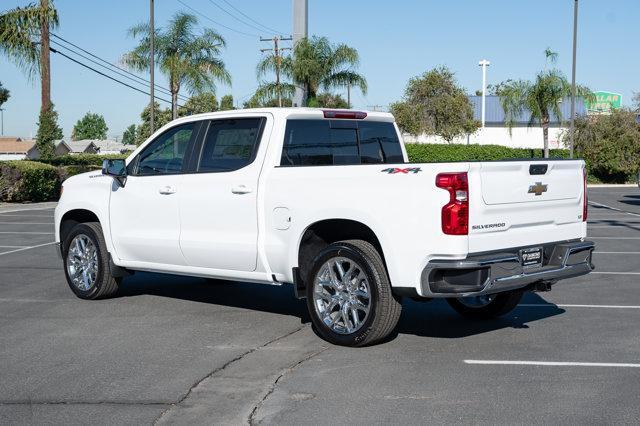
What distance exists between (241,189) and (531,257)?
8.81ft

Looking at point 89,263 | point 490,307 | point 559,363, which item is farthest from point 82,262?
point 559,363

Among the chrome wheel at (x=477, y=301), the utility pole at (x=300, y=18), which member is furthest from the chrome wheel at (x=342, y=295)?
the utility pole at (x=300, y=18)

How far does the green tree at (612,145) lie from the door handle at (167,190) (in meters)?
45.8

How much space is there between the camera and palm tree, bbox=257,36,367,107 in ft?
132

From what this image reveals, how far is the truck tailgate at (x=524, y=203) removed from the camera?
6.68 meters

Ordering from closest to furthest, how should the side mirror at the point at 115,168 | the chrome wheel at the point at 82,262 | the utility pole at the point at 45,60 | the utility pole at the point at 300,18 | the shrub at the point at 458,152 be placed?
the side mirror at the point at 115,168 < the chrome wheel at the point at 82,262 < the utility pole at the point at 300,18 < the utility pole at the point at 45,60 < the shrub at the point at 458,152

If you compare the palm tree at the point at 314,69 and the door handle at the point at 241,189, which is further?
the palm tree at the point at 314,69

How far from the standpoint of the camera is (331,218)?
24.0ft

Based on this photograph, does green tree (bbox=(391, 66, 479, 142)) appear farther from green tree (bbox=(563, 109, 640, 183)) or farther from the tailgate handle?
the tailgate handle

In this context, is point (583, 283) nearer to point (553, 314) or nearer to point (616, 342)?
point (553, 314)

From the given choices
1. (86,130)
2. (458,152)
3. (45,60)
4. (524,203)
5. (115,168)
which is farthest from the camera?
(86,130)

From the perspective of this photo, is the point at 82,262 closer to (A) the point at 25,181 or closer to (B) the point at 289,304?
(B) the point at 289,304

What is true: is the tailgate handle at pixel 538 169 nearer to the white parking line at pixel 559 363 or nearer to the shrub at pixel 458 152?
the white parking line at pixel 559 363

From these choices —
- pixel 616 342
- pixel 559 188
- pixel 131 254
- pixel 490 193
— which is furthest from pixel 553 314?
pixel 131 254
